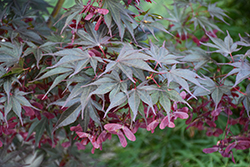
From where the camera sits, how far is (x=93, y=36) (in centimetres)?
55

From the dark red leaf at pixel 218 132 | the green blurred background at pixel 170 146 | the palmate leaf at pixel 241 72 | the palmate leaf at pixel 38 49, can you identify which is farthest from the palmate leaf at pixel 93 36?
the green blurred background at pixel 170 146

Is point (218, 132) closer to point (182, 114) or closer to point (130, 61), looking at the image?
point (182, 114)

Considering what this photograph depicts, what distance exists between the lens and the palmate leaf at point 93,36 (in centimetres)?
53

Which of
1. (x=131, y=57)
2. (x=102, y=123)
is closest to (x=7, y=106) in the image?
(x=102, y=123)

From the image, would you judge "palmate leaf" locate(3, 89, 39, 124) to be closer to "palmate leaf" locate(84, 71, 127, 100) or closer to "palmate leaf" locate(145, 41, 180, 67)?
"palmate leaf" locate(84, 71, 127, 100)

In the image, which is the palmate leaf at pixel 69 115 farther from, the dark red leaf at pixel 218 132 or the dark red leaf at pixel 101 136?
the dark red leaf at pixel 218 132

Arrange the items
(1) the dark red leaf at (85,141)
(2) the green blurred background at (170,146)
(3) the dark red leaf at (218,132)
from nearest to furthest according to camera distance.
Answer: (1) the dark red leaf at (85,141) → (3) the dark red leaf at (218,132) → (2) the green blurred background at (170,146)

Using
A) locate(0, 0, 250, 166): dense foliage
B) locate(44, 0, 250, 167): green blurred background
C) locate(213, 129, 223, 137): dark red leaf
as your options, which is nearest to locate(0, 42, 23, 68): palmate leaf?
locate(0, 0, 250, 166): dense foliage

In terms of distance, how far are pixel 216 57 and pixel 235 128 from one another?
66 cm

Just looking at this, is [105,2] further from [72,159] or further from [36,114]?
[72,159]

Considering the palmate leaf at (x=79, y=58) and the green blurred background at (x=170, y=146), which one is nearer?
the palmate leaf at (x=79, y=58)

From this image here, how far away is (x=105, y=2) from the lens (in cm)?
53

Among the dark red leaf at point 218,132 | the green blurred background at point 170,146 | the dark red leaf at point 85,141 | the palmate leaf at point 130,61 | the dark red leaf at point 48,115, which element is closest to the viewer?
the palmate leaf at point 130,61

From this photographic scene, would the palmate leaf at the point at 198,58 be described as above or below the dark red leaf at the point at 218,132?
above
